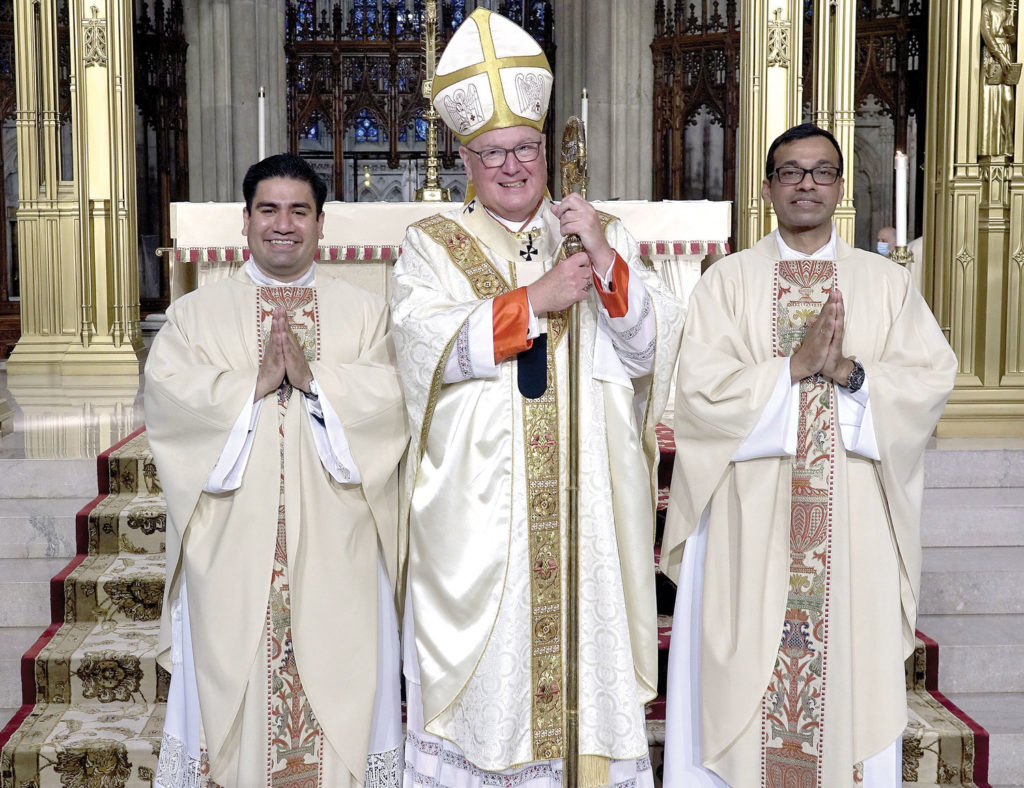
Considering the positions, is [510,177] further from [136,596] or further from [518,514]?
[136,596]

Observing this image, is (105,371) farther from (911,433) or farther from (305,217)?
(911,433)

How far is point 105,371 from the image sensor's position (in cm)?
779

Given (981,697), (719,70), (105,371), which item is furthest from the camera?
(719,70)

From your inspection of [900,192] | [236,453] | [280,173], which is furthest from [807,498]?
[900,192]

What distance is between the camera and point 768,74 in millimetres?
7137

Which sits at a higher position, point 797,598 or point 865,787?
point 797,598

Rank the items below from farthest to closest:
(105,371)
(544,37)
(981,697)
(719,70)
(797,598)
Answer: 1. (544,37)
2. (719,70)
3. (105,371)
4. (981,697)
5. (797,598)

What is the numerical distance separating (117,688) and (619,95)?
7782mm

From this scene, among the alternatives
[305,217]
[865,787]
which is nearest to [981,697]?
[865,787]

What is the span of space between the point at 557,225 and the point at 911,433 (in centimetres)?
103

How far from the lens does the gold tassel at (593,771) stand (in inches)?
110

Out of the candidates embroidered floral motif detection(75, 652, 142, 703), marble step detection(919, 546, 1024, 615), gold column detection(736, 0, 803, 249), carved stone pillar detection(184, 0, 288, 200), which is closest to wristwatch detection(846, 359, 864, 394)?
marble step detection(919, 546, 1024, 615)

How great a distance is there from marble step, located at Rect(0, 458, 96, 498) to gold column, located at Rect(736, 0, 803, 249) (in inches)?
166

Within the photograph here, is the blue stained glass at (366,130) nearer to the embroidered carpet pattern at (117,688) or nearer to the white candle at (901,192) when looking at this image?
the embroidered carpet pattern at (117,688)
